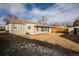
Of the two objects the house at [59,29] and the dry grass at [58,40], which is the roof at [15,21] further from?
the house at [59,29]

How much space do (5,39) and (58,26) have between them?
2.52ft

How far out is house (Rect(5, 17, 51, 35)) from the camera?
3658 millimetres

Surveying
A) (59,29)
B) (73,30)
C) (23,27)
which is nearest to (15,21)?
(23,27)

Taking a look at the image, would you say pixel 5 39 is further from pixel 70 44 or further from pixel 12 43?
pixel 70 44

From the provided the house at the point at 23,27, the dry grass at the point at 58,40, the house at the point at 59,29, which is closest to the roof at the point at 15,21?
the house at the point at 23,27

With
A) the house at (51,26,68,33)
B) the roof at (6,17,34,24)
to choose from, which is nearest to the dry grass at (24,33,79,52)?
the house at (51,26,68,33)

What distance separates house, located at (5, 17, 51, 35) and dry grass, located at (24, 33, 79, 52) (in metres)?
0.06

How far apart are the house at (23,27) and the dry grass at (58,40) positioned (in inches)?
2.5

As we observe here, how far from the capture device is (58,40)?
3.67 meters

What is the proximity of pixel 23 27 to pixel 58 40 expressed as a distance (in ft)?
1.73

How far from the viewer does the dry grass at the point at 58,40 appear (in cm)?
365

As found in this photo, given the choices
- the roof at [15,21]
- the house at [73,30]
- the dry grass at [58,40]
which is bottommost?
the dry grass at [58,40]

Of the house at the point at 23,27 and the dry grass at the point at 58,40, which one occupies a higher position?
the house at the point at 23,27

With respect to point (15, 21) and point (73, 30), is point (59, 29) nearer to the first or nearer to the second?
point (73, 30)
